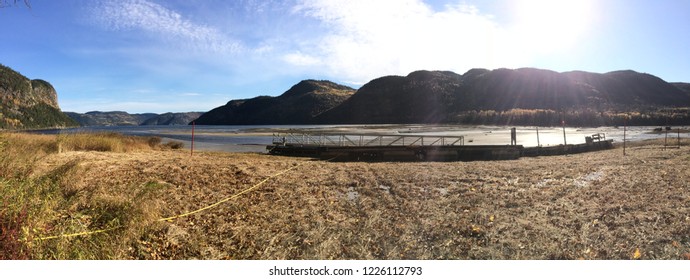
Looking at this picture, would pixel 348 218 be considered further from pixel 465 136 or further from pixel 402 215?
pixel 465 136

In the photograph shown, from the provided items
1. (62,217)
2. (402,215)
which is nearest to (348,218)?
(402,215)

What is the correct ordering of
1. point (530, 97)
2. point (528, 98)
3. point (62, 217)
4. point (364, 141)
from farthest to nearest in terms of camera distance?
point (530, 97) < point (528, 98) < point (364, 141) < point (62, 217)

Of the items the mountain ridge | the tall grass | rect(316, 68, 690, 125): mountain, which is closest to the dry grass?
the tall grass

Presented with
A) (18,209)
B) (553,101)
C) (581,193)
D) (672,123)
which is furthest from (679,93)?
(18,209)

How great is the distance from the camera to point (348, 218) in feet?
23.7

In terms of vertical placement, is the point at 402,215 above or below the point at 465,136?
below

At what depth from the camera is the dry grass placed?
517 centimetres

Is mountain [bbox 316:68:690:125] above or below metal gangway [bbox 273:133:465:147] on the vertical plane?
above

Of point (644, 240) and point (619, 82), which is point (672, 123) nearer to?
point (619, 82)

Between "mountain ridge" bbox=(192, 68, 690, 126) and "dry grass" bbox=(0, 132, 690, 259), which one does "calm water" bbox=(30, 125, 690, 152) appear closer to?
"dry grass" bbox=(0, 132, 690, 259)

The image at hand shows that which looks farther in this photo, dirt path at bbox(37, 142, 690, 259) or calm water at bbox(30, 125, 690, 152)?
calm water at bbox(30, 125, 690, 152)

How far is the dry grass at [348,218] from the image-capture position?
517 cm

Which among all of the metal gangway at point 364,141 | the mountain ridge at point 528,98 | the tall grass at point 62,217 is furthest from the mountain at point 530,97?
the tall grass at point 62,217

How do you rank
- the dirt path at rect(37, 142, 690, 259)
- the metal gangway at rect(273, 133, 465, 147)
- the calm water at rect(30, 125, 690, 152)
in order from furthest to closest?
the calm water at rect(30, 125, 690, 152) → the metal gangway at rect(273, 133, 465, 147) → the dirt path at rect(37, 142, 690, 259)
